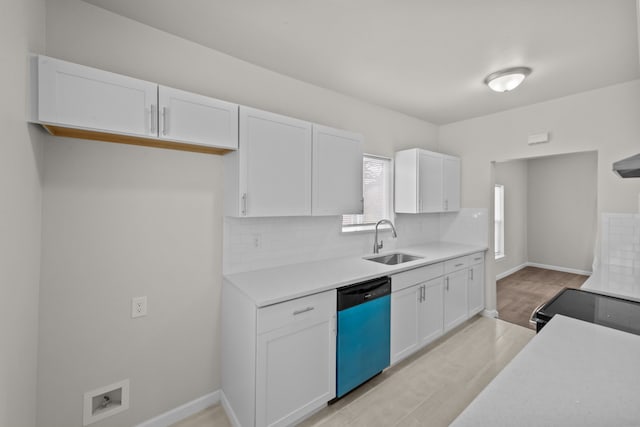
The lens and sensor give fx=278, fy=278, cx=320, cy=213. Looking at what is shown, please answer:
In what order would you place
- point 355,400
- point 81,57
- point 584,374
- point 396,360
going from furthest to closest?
point 396,360 < point 355,400 < point 81,57 < point 584,374

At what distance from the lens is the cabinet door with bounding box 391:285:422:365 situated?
2.47 m

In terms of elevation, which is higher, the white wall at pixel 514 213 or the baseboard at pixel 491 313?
the white wall at pixel 514 213

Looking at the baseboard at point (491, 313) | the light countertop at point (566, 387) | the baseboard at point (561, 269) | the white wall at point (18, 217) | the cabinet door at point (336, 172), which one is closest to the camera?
the light countertop at point (566, 387)

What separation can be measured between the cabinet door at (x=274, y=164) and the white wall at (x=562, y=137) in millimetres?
2705

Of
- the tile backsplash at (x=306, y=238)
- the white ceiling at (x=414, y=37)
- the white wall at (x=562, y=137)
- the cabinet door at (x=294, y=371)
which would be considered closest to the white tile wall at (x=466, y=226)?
the tile backsplash at (x=306, y=238)

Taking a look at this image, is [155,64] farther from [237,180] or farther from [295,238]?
[295,238]

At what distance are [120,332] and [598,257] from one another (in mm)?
4188

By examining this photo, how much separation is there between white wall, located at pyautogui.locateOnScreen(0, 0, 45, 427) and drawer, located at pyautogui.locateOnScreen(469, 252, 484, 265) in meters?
3.86

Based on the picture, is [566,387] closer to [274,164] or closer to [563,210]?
[274,164]

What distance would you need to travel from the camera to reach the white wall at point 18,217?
42.6 inches

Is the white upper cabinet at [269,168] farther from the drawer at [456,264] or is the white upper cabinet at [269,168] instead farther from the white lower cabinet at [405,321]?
the drawer at [456,264]

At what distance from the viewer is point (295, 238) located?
2580 mm

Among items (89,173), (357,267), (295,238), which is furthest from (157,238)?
(357,267)

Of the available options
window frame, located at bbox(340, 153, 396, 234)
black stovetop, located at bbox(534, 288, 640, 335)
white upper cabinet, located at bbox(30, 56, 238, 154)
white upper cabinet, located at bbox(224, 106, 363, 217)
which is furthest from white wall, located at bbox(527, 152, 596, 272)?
white upper cabinet, located at bbox(30, 56, 238, 154)
